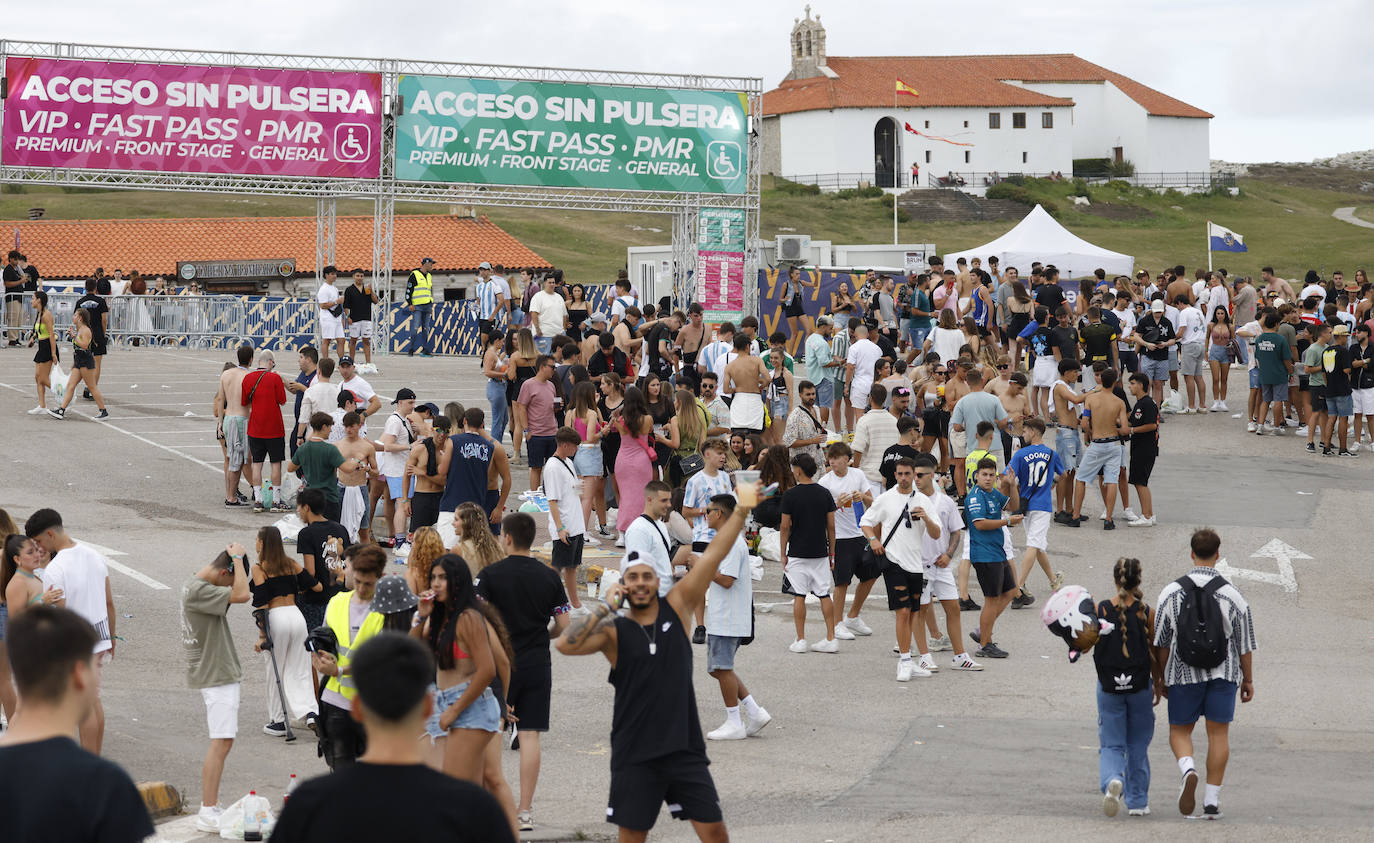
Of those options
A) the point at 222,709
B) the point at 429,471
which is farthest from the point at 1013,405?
the point at 222,709

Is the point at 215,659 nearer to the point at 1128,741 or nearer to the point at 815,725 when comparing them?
the point at 815,725

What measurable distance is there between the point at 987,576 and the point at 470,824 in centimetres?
850

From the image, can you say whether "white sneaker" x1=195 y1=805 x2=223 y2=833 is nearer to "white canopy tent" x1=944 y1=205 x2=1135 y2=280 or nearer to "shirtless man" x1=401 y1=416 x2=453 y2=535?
"shirtless man" x1=401 y1=416 x2=453 y2=535

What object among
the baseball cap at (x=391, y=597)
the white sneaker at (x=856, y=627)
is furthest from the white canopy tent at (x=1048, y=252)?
the baseball cap at (x=391, y=597)

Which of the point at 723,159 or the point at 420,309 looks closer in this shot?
the point at 723,159

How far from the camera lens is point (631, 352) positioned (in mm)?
19453

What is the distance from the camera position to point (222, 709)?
7.96 m

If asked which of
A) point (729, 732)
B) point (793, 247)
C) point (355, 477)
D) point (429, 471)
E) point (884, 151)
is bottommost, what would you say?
point (729, 732)

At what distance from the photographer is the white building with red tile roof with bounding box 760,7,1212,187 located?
300 ft

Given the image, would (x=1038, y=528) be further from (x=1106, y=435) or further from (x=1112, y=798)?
(x=1112, y=798)

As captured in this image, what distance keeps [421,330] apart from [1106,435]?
727 inches

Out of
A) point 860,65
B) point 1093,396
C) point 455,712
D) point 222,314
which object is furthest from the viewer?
point 860,65

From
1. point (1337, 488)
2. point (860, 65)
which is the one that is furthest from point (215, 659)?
point (860, 65)

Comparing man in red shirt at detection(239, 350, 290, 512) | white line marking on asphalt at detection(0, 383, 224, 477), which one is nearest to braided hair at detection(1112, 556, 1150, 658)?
man in red shirt at detection(239, 350, 290, 512)
